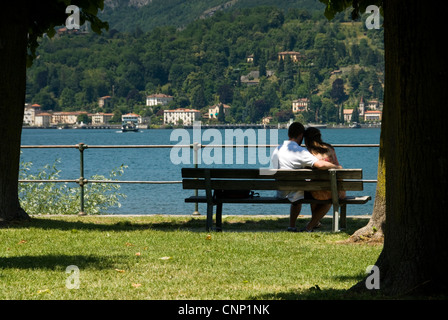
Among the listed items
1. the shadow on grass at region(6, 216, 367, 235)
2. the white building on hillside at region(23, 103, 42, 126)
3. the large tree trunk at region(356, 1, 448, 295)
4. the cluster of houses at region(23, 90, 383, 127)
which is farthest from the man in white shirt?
the white building on hillside at region(23, 103, 42, 126)

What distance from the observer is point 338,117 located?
6225 inches

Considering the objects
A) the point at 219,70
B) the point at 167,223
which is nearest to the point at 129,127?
the point at 219,70

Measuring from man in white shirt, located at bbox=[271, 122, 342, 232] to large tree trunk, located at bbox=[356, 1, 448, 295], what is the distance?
14.2ft

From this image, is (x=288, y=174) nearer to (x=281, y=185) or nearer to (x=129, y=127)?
(x=281, y=185)

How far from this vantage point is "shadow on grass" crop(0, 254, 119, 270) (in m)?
6.99

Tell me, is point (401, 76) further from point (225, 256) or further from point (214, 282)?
point (225, 256)

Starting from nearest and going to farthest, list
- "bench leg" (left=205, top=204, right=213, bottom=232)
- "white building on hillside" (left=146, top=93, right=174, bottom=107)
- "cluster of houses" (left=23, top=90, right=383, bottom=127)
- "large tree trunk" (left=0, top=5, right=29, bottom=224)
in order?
"bench leg" (left=205, top=204, right=213, bottom=232), "large tree trunk" (left=0, top=5, right=29, bottom=224), "cluster of houses" (left=23, top=90, right=383, bottom=127), "white building on hillside" (left=146, top=93, right=174, bottom=107)

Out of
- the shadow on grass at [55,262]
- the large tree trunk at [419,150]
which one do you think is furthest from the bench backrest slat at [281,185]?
the large tree trunk at [419,150]

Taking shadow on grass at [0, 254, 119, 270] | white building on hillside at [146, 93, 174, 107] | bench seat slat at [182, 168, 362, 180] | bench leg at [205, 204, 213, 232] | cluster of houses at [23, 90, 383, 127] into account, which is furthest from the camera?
white building on hillside at [146, 93, 174, 107]

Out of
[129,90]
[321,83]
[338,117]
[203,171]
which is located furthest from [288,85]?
[203,171]

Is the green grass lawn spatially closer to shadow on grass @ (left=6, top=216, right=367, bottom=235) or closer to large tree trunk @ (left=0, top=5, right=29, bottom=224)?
shadow on grass @ (left=6, top=216, right=367, bottom=235)

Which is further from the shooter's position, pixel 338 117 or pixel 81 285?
pixel 338 117

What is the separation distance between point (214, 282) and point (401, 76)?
2120 millimetres

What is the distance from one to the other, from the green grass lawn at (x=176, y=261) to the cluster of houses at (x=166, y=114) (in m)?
141
